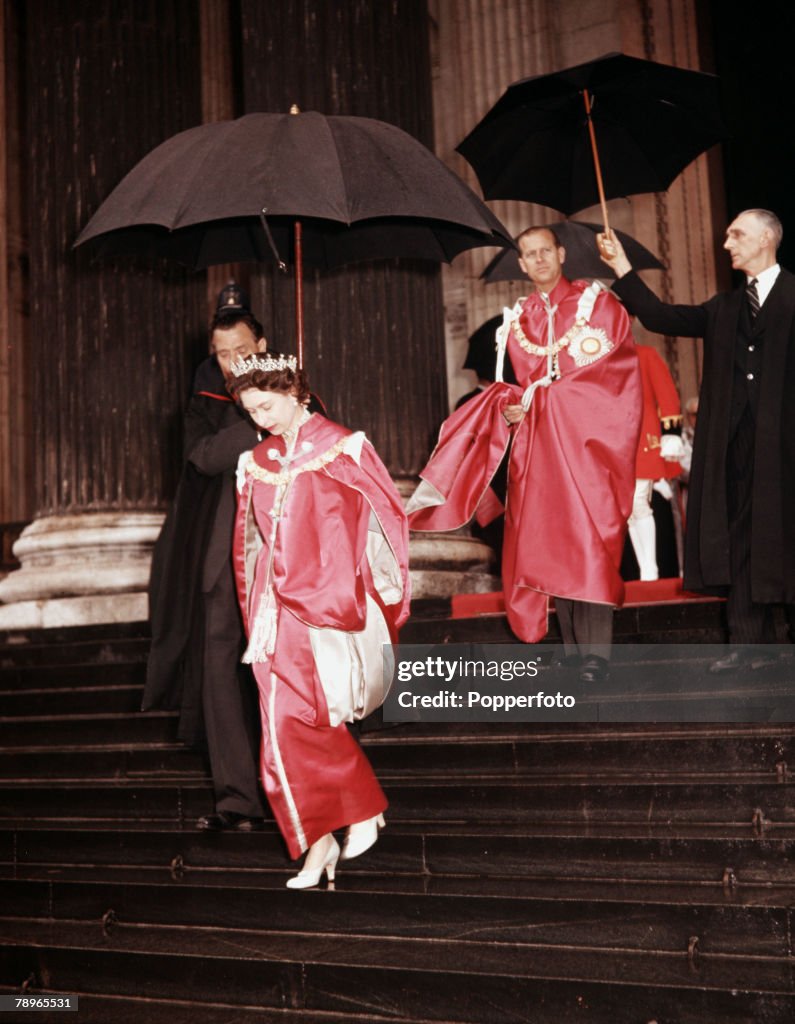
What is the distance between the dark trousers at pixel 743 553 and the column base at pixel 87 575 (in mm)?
4113

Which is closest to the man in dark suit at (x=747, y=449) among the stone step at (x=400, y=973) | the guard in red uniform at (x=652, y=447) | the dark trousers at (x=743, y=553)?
the dark trousers at (x=743, y=553)

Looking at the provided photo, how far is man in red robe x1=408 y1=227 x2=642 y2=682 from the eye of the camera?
18.0 feet

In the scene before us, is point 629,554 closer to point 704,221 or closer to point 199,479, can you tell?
point 704,221

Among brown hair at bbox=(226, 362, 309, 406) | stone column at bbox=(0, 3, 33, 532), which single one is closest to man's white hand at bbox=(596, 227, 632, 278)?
brown hair at bbox=(226, 362, 309, 406)

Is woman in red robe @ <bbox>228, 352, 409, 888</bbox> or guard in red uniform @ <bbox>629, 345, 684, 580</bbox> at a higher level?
guard in red uniform @ <bbox>629, 345, 684, 580</bbox>

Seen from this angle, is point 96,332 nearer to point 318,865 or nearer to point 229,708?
point 229,708

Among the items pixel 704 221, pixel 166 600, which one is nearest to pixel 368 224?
pixel 166 600

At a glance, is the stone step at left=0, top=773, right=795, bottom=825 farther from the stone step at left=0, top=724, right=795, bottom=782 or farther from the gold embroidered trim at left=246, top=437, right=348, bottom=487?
the gold embroidered trim at left=246, top=437, right=348, bottom=487

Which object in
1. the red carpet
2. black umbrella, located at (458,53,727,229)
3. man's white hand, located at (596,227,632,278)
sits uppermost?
black umbrella, located at (458,53,727,229)

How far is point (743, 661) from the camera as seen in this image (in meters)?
5.05

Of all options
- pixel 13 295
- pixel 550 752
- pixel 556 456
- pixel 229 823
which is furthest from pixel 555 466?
pixel 13 295

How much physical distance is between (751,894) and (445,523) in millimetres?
2376

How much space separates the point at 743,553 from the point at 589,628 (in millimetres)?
741

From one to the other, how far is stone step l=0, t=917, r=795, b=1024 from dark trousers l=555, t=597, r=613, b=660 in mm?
1655
